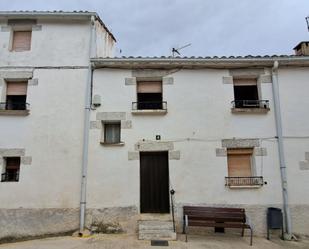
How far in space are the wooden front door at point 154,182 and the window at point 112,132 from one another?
0.94m

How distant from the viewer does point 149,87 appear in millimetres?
8398

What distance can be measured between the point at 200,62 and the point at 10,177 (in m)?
6.49

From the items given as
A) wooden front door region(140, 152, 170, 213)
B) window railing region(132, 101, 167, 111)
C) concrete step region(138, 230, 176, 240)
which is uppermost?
window railing region(132, 101, 167, 111)

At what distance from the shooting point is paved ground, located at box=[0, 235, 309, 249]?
6223 millimetres

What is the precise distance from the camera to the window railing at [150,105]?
26.3ft

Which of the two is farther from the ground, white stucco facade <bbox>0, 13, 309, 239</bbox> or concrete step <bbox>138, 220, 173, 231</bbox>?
white stucco facade <bbox>0, 13, 309, 239</bbox>

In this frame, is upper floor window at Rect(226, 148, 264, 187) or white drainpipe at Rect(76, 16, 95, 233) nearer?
white drainpipe at Rect(76, 16, 95, 233)

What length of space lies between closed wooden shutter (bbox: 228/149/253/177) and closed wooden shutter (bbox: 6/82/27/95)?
6508mm

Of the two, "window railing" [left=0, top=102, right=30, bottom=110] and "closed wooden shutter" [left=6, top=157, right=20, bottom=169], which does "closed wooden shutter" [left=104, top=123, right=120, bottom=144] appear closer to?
"window railing" [left=0, top=102, right=30, bottom=110]

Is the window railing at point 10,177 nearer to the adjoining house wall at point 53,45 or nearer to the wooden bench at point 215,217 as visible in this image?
the adjoining house wall at point 53,45

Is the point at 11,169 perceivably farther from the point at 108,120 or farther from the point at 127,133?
the point at 127,133

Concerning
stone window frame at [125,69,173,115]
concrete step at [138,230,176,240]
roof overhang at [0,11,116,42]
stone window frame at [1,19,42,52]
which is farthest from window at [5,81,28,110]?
concrete step at [138,230,176,240]

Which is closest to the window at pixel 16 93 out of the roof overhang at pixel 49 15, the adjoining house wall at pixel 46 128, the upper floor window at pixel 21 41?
the adjoining house wall at pixel 46 128

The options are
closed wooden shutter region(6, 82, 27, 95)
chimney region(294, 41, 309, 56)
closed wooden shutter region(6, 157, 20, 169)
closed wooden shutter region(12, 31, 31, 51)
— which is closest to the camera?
closed wooden shutter region(6, 157, 20, 169)
